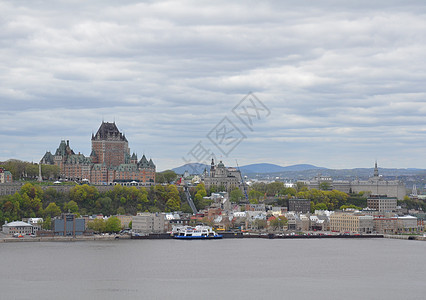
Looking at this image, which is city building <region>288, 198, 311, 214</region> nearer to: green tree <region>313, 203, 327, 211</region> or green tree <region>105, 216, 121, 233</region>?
green tree <region>313, 203, 327, 211</region>

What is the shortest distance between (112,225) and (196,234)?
7940mm

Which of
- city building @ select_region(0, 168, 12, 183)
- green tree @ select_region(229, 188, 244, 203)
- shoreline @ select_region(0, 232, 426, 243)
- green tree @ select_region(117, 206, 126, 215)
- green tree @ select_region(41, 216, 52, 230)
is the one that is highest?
city building @ select_region(0, 168, 12, 183)

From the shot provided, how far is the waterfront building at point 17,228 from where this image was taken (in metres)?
78.7

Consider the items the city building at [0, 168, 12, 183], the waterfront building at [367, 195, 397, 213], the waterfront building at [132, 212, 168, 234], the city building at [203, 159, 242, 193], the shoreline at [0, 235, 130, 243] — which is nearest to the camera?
the shoreline at [0, 235, 130, 243]

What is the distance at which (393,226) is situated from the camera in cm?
9056

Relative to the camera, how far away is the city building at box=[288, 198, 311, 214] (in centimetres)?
10701

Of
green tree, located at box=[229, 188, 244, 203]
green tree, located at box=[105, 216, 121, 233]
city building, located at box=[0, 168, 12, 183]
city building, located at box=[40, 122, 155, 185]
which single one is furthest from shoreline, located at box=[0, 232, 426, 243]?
green tree, located at box=[229, 188, 244, 203]

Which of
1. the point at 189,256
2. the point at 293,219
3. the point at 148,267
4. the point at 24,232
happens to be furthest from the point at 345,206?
the point at 148,267

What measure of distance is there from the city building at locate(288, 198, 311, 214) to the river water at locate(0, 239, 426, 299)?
36.3 metres

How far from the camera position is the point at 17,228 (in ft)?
259

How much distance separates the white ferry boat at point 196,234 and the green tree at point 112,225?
5235mm

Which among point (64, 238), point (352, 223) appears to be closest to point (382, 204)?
point (352, 223)

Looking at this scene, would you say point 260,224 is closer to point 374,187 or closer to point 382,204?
point 382,204

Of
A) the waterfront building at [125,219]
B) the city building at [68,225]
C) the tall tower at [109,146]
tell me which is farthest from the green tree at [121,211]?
the tall tower at [109,146]
